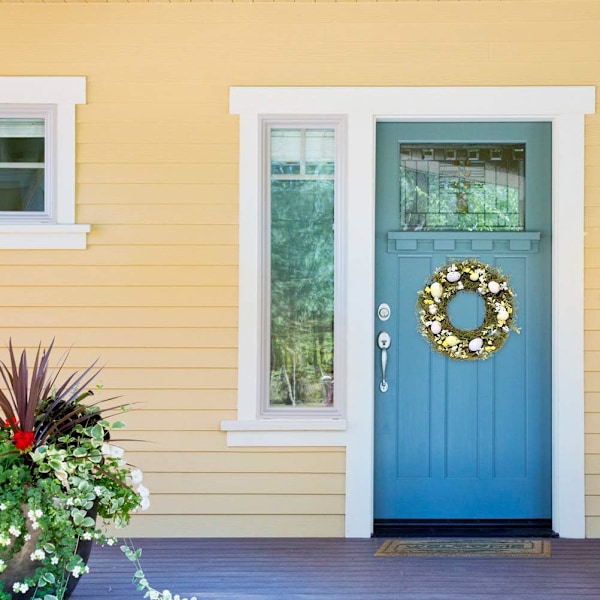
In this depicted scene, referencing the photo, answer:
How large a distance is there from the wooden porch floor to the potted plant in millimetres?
469

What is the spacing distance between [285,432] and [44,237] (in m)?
1.59

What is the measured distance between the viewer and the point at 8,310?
16.0 feet

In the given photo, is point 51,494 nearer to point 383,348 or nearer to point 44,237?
point 44,237

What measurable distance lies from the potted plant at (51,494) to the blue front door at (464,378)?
1.76m

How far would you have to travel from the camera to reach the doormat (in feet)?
14.9

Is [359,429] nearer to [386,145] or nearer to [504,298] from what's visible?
[504,298]

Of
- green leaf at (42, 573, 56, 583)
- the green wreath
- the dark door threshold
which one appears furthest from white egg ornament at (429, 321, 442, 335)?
green leaf at (42, 573, 56, 583)

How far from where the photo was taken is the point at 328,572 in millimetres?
4266

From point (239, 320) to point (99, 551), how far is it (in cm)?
134

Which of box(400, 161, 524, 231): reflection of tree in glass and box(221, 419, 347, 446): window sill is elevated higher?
box(400, 161, 524, 231): reflection of tree in glass

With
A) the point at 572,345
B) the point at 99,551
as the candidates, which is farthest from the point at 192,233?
the point at 572,345

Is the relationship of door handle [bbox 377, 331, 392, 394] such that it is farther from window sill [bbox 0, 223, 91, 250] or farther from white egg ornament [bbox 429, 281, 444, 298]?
window sill [bbox 0, 223, 91, 250]

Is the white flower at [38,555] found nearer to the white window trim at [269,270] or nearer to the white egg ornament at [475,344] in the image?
the white window trim at [269,270]

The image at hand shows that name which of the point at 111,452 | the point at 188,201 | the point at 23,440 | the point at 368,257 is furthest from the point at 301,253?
the point at 23,440
